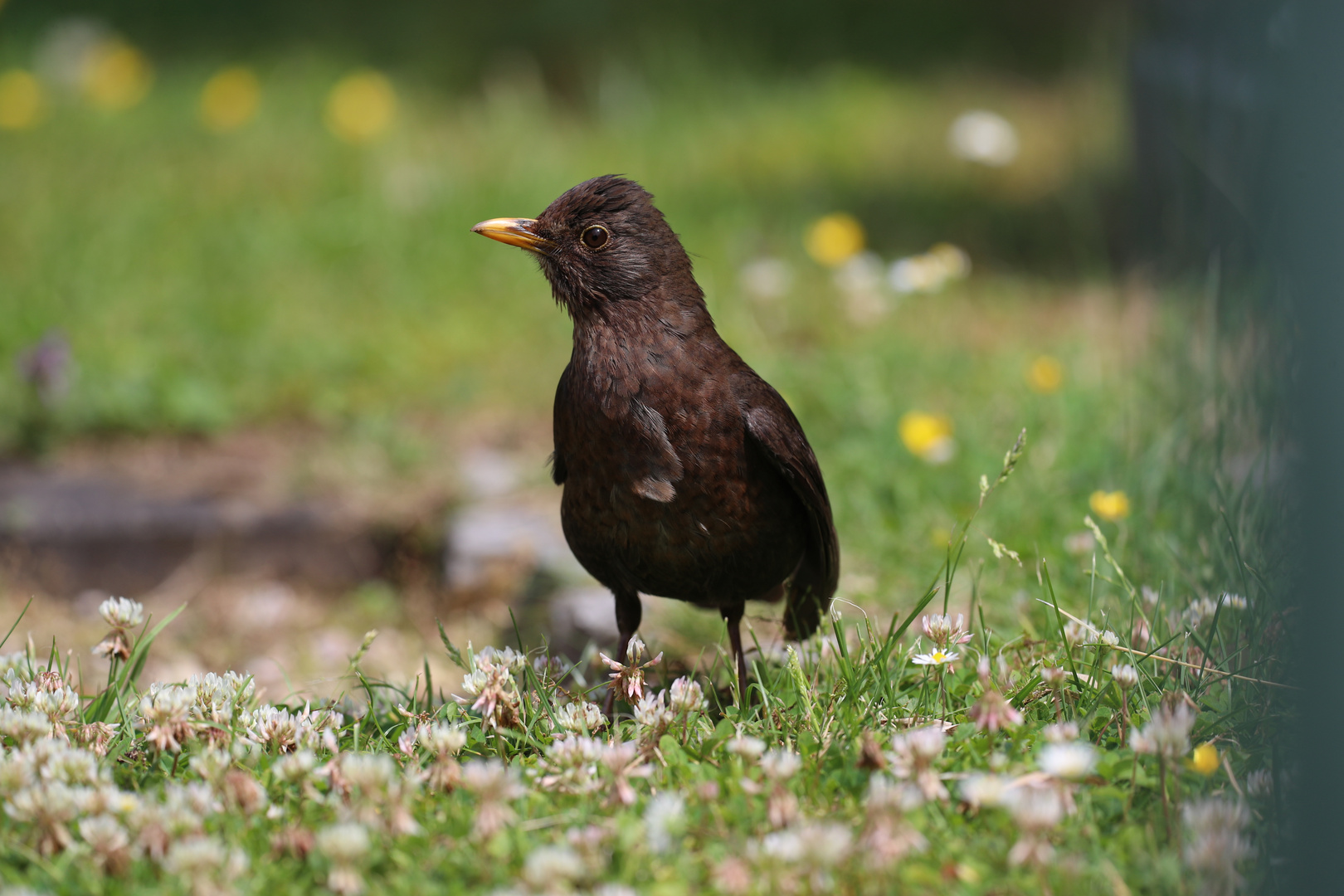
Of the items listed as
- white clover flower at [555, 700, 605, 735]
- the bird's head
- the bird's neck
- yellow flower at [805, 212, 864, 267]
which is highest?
the bird's head

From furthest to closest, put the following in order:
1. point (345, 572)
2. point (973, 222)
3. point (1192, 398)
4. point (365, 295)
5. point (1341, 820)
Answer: point (973, 222)
point (365, 295)
point (345, 572)
point (1192, 398)
point (1341, 820)

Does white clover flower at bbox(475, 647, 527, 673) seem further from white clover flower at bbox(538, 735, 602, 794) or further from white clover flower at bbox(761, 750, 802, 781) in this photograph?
white clover flower at bbox(761, 750, 802, 781)

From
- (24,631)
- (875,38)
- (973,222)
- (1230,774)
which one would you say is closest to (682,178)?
(973,222)

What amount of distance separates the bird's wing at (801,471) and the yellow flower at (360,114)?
5154 millimetres

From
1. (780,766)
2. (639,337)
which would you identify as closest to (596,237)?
(639,337)

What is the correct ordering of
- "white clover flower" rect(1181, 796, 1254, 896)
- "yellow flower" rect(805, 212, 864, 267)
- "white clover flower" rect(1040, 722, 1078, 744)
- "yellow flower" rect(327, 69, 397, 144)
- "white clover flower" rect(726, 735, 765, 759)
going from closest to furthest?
"white clover flower" rect(1181, 796, 1254, 896) → "white clover flower" rect(1040, 722, 1078, 744) → "white clover flower" rect(726, 735, 765, 759) → "yellow flower" rect(805, 212, 864, 267) → "yellow flower" rect(327, 69, 397, 144)

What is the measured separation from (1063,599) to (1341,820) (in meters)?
1.81

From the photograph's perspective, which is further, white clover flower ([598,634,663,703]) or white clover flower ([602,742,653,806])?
white clover flower ([598,634,663,703])

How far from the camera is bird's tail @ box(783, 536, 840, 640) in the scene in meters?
3.56

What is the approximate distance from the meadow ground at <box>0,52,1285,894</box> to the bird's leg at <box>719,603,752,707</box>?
12 cm

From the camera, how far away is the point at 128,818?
2330mm

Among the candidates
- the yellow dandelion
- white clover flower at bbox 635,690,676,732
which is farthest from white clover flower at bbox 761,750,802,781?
Answer: the yellow dandelion

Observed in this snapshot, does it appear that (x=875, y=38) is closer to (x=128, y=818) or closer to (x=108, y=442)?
(x=108, y=442)

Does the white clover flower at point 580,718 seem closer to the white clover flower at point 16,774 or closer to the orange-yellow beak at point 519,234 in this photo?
the white clover flower at point 16,774
